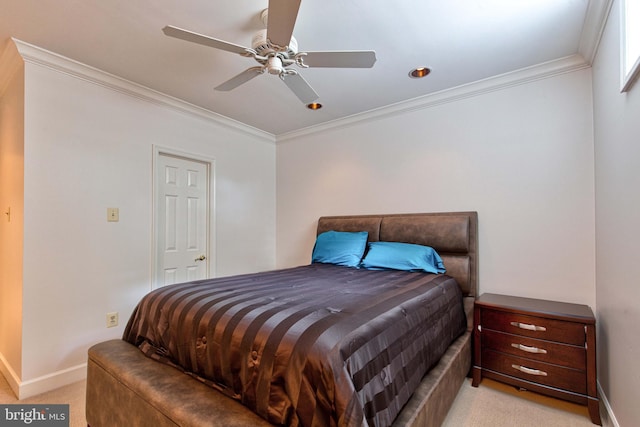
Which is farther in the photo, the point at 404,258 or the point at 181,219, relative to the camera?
the point at 181,219

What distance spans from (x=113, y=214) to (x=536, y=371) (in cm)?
346

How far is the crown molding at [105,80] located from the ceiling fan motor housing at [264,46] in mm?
1658

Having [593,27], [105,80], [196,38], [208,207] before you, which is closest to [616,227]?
[593,27]

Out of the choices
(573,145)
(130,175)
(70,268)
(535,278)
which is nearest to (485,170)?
(573,145)

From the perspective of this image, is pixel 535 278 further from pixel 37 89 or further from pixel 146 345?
pixel 37 89

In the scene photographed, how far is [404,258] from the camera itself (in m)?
2.63

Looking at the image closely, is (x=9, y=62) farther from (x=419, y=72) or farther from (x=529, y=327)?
(x=529, y=327)

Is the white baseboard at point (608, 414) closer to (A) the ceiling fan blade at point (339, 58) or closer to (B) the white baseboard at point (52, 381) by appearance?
→ (A) the ceiling fan blade at point (339, 58)

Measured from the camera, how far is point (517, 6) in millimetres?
1763

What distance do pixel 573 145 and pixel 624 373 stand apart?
1614mm

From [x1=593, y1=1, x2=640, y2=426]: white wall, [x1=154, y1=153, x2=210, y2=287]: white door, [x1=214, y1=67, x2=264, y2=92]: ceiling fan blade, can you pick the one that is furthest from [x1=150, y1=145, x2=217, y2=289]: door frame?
[x1=593, y1=1, x2=640, y2=426]: white wall

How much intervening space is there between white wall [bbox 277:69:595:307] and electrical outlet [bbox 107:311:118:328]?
8.23ft

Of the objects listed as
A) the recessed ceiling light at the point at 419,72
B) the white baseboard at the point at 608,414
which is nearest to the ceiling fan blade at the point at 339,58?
the recessed ceiling light at the point at 419,72

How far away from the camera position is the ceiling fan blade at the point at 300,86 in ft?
6.41
